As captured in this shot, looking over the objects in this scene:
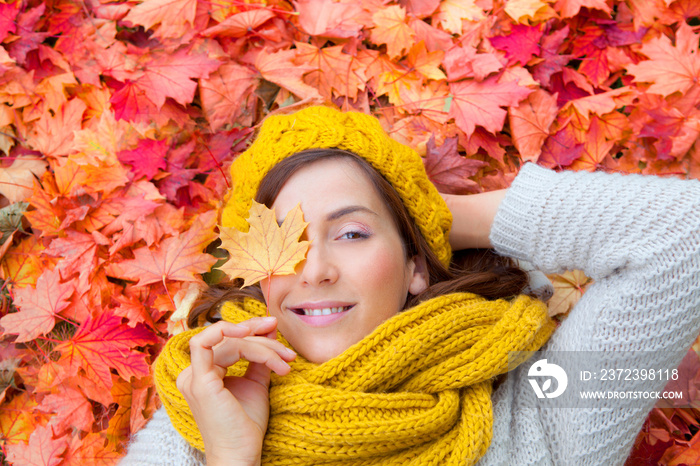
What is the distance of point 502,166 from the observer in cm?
241

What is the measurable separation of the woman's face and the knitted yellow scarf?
77 mm

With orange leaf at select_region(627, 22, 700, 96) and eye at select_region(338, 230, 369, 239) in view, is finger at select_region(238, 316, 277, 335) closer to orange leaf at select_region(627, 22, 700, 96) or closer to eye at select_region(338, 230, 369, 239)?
eye at select_region(338, 230, 369, 239)

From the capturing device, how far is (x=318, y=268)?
165 cm

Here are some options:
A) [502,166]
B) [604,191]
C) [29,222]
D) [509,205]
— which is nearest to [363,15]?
[502,166]

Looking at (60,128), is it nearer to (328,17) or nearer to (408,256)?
(328,17)

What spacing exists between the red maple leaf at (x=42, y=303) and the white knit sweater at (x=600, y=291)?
2.22ft

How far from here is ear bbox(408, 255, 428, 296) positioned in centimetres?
197

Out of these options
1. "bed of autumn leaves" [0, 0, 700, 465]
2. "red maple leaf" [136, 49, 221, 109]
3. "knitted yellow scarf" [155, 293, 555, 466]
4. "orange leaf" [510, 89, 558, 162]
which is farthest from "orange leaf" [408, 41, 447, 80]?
"knitted yellow scarf" [155, 293, 555, 466]

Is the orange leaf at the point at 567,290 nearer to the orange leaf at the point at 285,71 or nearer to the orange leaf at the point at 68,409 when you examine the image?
the orange leaf at the point at 285,71

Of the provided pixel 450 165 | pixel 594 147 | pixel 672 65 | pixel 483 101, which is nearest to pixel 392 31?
pixel 483 101

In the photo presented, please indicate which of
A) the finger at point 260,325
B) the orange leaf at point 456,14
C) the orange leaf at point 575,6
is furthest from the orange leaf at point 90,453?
the orange leaf at point 575,6

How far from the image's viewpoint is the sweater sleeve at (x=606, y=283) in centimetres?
162

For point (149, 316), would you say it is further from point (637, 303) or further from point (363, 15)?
point (637, 303)

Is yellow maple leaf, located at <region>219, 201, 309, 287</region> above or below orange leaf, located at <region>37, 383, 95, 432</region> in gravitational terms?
above
